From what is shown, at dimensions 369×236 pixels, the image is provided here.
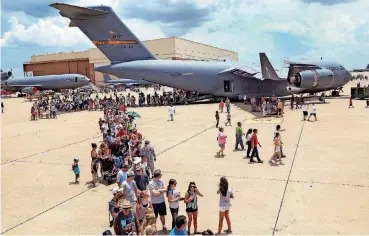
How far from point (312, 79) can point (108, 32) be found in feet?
61.8

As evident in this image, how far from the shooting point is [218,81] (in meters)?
31.9

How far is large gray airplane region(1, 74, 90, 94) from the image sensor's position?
182ft

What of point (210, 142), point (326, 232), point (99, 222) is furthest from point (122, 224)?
point (210, 142)

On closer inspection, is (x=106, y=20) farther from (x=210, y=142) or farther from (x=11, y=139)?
(x=210, y=142)

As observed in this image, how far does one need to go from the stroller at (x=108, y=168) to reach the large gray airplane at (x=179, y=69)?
2120 centimetres

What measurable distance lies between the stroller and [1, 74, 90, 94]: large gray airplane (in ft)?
160

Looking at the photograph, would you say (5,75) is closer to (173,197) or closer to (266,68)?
(266,68)

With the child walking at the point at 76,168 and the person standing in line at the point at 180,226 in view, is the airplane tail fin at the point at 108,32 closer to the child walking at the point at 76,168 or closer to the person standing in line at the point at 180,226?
the child walking at the point at 76,168

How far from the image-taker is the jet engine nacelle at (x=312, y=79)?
87.7ft

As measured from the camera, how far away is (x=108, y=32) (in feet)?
97.9

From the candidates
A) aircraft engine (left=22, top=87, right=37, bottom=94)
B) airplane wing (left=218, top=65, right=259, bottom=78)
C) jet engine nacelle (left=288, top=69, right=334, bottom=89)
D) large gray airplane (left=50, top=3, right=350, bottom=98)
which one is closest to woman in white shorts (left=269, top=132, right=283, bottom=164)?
jet engine nacelle (left=288, top=69, right=334, bottom=89)

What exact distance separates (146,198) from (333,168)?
6.86 m

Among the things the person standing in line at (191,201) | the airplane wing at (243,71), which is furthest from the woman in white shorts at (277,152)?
the airplane wing at (243,71)

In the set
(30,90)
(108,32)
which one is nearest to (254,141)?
(108,32)
